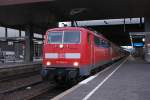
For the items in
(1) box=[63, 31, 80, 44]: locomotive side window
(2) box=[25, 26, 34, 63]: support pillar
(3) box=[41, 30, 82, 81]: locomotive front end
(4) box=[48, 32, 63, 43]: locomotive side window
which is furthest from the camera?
(2) box=[25, 26, 34, 63]: support pillar

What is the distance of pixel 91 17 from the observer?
4369 cm

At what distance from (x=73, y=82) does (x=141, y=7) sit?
847 inches

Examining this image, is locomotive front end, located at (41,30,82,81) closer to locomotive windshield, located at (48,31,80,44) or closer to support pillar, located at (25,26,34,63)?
locomotive windshield, located at (48,31,80,44)

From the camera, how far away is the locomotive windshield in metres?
16.6

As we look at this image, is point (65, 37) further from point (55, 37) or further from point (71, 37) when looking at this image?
point (55, 37)

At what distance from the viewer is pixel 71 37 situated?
658 inches

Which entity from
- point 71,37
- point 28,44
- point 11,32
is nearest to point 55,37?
point 71,37

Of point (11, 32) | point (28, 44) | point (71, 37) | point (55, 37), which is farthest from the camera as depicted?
point (11, 32)

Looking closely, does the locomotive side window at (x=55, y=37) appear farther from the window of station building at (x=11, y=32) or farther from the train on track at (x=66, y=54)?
the window of station building at (x=11, y=32)

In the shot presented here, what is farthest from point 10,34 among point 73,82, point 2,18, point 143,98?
point 143,98

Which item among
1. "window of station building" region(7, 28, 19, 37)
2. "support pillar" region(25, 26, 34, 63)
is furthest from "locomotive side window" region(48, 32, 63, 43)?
"window of station building" region(7, 28, 19, 37)

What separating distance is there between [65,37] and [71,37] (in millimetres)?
316

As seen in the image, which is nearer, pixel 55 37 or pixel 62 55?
pixel 62 55

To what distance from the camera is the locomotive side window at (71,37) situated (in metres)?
16.6
